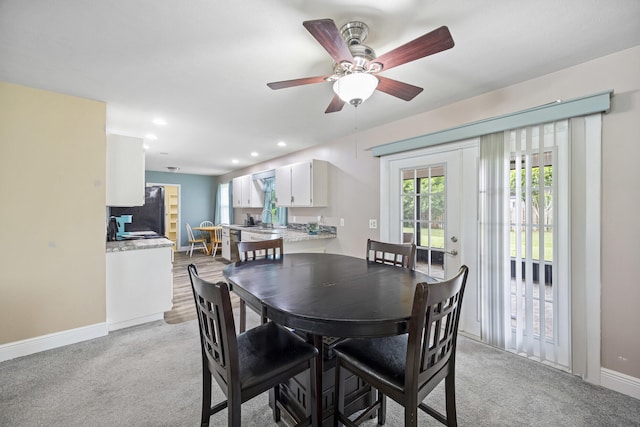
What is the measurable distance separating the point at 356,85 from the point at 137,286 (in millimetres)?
2928

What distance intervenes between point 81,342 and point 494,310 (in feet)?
12.3

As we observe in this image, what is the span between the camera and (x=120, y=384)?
184cm

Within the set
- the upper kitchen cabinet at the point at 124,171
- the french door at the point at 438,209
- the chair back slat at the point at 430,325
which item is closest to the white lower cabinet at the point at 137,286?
the upper kitchen cabinet at the point at 124,171

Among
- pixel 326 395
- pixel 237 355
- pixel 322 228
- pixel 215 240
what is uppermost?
pixel 322 228

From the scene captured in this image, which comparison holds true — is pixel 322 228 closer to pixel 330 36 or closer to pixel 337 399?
pixel 337 399

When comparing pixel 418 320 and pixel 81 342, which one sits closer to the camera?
pixel 418 320

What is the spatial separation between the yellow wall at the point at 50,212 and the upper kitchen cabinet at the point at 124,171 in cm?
29

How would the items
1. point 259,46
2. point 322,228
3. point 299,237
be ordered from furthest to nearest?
point 322,228, point 299,237, point 259,46

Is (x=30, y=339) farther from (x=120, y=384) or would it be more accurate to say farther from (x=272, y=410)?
(x=272, y=410)

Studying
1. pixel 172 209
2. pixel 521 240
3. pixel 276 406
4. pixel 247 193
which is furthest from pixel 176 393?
pixel 172 209

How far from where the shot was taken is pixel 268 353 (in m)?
1.28

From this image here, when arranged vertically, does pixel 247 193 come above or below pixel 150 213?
above

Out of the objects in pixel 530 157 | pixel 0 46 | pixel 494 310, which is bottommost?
pixel 494 310

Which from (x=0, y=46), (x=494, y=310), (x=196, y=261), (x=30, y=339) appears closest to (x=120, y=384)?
(x=30, y=339)
